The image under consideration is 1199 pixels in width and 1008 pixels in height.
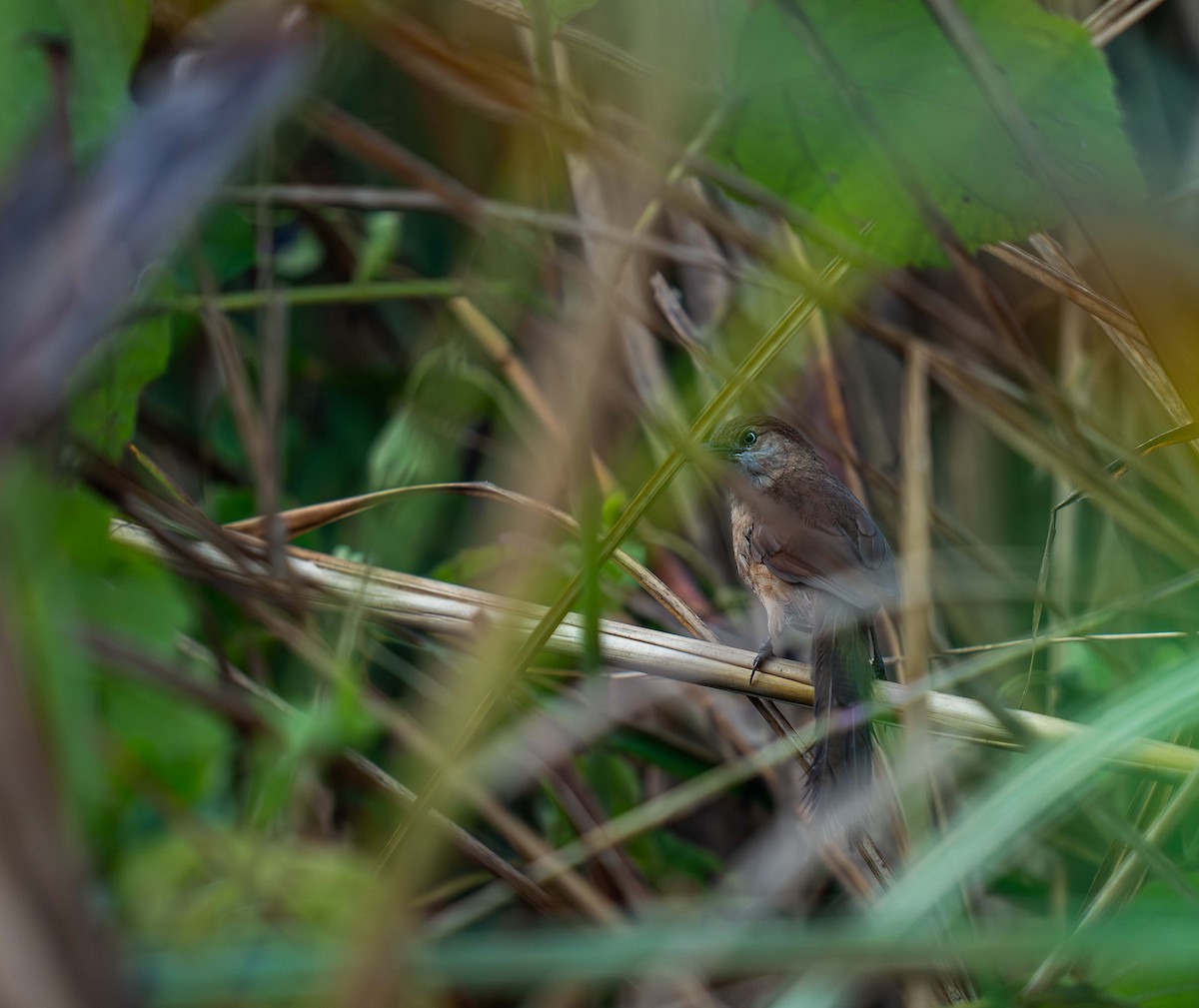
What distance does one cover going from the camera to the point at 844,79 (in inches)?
63.4

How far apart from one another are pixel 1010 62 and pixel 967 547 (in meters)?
1.32

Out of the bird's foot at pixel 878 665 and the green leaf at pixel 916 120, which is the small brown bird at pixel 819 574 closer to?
the bird's foot at pixel 878 665

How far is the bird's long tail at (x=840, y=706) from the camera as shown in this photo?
2.31 metres

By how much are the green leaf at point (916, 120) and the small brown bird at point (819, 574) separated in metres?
0.67

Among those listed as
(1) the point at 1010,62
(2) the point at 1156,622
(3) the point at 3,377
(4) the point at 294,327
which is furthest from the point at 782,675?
(4) the point at 294,327

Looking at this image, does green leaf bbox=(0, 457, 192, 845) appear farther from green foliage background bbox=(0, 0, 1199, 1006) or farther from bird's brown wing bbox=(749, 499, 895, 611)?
bird's brown wing bbox=(749, 499, 895, 611)

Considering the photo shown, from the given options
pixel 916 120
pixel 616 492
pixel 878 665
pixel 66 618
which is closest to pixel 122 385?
pixel 66 618

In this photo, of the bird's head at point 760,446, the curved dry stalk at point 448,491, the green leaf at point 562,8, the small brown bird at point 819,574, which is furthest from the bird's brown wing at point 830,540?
the green leaf at point 562,8

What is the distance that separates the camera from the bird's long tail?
2312 millimetres

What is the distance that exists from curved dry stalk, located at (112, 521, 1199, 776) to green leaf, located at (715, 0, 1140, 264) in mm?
930

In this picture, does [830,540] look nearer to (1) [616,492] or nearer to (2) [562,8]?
(1) [616,492]

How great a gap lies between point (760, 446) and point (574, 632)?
1692 millimetres

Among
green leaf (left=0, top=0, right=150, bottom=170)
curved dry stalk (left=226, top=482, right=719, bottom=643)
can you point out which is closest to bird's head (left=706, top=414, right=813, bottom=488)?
curved dry stalk (left=226, top=482, right=719, bottom=643)

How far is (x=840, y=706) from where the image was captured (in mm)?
2359
